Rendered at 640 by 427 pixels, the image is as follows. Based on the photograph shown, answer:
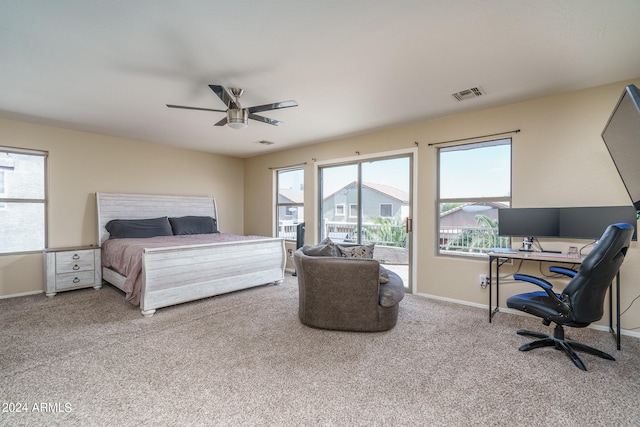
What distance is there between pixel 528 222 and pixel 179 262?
405cm

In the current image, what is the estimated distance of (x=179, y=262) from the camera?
352 centimetres

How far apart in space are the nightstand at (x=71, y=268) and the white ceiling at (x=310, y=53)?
192 centimetres

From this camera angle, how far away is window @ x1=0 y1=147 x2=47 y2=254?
4.04 meters

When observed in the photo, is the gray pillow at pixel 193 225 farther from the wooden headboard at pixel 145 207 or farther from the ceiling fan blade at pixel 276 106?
the ceiling fan blade at pixel 276 106

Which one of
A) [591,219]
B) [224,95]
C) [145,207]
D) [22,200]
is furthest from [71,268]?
Answer: [591,219]

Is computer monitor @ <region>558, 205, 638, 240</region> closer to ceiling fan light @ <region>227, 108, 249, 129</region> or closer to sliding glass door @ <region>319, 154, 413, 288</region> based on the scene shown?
sliding glass door @ <region>319, 154, 413, 288</region>

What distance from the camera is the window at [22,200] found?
4035 mm

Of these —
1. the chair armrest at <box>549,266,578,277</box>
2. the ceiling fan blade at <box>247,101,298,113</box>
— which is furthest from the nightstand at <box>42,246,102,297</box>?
the chair armrest at <box>549,266,578,277</box>

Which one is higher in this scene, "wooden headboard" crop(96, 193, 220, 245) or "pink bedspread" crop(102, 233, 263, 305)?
"wooden headboard" crop(96, 193, 220, 245)

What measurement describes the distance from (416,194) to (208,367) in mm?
3295

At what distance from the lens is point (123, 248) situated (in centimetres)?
392

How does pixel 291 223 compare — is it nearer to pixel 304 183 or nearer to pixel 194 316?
pixel 304 183

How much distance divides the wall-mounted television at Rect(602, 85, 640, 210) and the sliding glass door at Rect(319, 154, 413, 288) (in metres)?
2.39

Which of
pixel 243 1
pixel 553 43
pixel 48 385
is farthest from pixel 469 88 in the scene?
pixel 48 385
